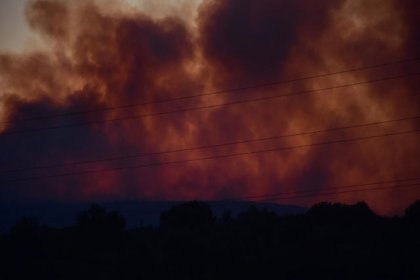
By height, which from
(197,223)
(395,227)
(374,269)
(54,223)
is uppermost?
(54,223)

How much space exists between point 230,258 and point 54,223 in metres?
101

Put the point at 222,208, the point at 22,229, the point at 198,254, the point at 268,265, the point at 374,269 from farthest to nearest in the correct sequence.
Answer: the point at 222,208 → the point at 22,229 → the point at 198,254 → the point at 268,265 → the point at 374,269

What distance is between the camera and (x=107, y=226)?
57.7 meters

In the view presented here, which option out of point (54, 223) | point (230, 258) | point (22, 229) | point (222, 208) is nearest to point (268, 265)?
point (230, 258)

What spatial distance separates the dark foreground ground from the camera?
39938 millimetres

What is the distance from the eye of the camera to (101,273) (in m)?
42.9

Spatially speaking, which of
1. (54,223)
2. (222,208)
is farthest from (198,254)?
(222,208)

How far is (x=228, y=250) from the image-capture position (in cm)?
4519

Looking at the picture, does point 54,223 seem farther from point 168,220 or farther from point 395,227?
point 395,227

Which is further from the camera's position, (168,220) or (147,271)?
(168,220)

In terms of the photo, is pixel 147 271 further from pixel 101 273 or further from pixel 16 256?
pixel 16 256

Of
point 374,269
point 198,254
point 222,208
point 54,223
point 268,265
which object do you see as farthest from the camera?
point 222,208

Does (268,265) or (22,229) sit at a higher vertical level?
(22,229)

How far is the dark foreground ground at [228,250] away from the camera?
1572 inches
